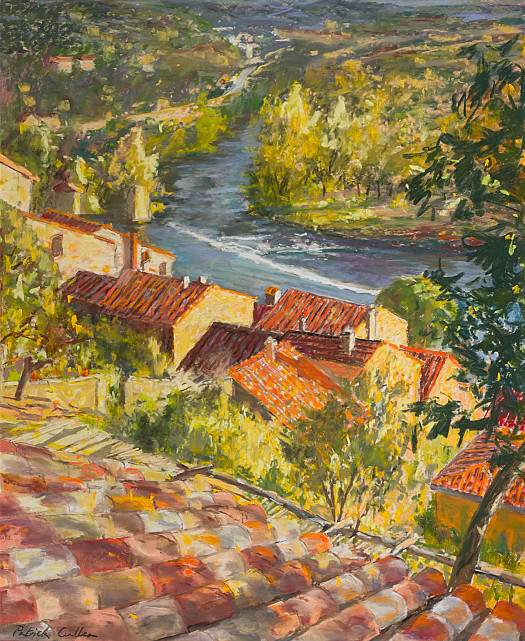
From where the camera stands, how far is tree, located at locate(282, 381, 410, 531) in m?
3.03

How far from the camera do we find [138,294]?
3023mm

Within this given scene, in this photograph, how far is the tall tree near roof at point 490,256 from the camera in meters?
2.67

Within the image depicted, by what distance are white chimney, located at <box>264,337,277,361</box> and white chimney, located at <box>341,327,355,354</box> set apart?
0.31 metres

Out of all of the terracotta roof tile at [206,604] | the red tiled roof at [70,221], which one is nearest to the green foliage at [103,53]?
the red tiled roof at [70,221]

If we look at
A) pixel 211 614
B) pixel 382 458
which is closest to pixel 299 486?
pixel 382 458

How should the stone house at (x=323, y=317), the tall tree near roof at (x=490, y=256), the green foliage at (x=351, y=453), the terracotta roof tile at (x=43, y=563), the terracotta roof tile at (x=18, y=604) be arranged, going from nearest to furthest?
the terracotta roof tile at (x=18, y=604) → the terracotta roof tile at (x=43, y=563) → the tall tree near roof at (x=490, y=256) → the stone house at (x=323, y=317) → the green foliage at (x=351, y=453)

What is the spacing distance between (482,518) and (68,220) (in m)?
2.20

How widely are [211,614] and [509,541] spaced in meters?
1.55

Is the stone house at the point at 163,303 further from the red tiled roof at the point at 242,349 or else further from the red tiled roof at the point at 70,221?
the red tiled roof at the point at 70,221

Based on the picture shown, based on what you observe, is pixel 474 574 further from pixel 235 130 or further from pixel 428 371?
pixel 235 130

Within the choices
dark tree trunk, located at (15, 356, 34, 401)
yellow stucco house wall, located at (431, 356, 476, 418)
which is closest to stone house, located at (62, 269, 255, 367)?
dark tree trunk, located at (15, 356, 34, 401)

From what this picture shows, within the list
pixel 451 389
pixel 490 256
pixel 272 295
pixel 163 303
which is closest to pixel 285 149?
pixel 272 295

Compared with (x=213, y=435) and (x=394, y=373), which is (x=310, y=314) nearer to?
(x=394, y=373)

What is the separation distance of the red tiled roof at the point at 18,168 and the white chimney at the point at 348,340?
4.95 ft
